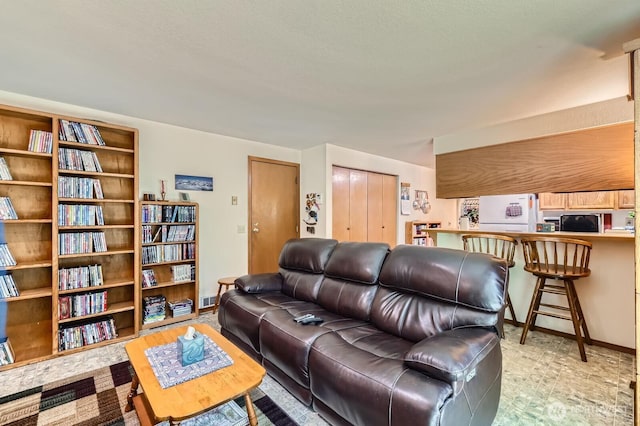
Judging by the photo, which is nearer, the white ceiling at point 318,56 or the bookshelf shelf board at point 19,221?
the white ceiling at point 318,56

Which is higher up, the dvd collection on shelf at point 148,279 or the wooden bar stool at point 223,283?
the dvd collection on shelf at point 148,279

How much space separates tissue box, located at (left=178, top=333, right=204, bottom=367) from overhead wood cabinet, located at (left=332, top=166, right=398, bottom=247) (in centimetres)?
303

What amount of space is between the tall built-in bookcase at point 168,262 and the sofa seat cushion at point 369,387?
87.1 inches

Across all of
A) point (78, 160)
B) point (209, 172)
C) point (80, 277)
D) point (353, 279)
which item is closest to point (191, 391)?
point (353, 279)

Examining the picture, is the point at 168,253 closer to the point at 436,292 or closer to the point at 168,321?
the point at 168,321

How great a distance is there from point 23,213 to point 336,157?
349 cm

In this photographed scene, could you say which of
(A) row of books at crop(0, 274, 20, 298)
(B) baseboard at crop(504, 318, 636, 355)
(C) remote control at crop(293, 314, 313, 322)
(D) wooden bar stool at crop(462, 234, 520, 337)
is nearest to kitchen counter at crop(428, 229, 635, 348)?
(B) baseboard at crop(504, 318, 636, 355)

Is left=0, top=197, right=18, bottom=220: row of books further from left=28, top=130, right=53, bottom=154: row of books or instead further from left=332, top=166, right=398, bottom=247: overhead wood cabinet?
left=332, top=166, right=398, bottom=247: overhead wood cabinet

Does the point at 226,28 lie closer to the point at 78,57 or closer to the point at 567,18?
the point at 78,57

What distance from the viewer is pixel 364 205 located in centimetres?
494

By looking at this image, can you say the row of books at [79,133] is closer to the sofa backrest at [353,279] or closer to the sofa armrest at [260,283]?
the sofa armrest at [260,283]

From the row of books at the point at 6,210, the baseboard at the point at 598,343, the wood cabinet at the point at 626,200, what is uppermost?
the wood cabinet at the point at 626,200

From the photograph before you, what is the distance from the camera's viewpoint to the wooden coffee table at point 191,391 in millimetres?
1206

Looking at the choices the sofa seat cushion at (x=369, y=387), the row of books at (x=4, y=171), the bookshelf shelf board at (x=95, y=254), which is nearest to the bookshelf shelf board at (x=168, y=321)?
the bookshelf shelf board at (x=95, y=254)
